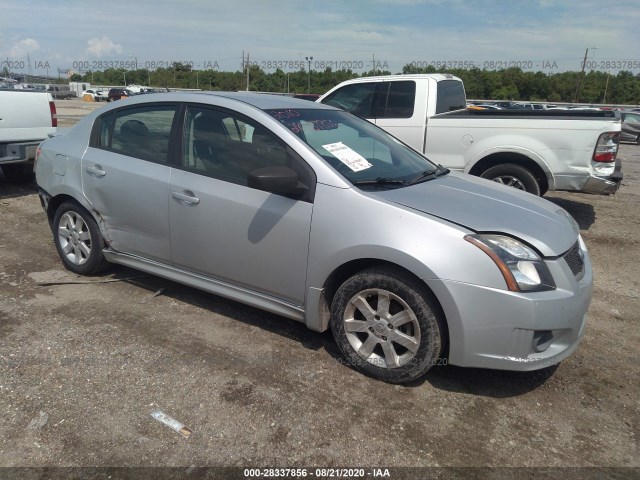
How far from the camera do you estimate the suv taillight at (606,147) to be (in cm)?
586

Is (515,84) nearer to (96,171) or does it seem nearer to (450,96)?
(450,96)

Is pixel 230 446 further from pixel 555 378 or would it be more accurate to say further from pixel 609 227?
pixel 609 227

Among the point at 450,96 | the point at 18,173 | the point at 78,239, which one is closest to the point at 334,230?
the point at 78,239

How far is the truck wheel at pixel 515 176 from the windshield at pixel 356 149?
107 inches

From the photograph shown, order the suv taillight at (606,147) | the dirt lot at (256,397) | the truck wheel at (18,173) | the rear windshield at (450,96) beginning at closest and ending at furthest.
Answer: the dirt lot at (256,397) < the suv taillight at (606,147) < the rear windshield at (450,96) < the truck wheel at (18,173)

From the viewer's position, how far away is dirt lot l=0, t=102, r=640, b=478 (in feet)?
7.93

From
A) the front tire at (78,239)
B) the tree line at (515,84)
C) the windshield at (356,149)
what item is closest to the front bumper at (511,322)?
the windshield at (356,149)

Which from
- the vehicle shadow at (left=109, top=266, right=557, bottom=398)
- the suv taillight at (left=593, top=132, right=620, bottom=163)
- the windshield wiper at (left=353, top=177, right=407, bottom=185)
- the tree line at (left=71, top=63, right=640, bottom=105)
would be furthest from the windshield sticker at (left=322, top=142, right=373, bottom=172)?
the tree line at (left=71, top=63, right=640, bottom=105)

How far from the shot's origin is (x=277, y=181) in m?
2.93

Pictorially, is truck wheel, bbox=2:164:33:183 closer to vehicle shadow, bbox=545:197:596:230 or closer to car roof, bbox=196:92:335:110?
car roof, bbox=196:92:335:110

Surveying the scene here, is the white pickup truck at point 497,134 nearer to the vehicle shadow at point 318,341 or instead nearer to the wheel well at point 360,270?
the vehicle shadow at point 318,341

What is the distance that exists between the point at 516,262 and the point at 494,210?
0.47 metres

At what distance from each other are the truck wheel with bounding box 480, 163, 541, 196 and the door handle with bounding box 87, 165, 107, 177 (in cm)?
468

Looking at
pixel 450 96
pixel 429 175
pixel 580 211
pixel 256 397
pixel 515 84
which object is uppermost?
pixel 515 84
